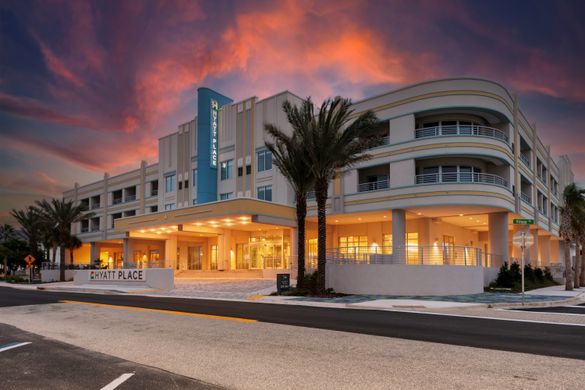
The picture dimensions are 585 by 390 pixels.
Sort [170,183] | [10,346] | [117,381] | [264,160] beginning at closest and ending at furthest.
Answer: [117,381], [10,346], [264,160], [170,183]

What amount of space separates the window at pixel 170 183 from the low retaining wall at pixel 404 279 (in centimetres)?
3179

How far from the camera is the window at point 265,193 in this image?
43.7 meters

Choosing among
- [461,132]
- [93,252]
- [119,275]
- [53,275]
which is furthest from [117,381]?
[93,252]

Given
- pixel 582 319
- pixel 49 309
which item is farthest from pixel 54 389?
pixel 582 319

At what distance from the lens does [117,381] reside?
6.99 m

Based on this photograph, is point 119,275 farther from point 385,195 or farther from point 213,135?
point 385,195

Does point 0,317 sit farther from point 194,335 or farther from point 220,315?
point 194,335

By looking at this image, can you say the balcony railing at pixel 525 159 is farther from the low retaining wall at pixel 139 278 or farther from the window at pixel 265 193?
the low retaining wall at pixel 139 278

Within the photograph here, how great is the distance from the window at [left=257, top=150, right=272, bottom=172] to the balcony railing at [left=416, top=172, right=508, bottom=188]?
47.3 ft

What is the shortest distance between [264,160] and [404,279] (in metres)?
22.1

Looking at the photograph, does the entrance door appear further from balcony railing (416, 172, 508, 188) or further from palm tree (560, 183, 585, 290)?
palm tree (560, 183, 585, 290)

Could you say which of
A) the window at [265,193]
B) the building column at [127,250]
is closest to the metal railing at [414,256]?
the window at [265,193]

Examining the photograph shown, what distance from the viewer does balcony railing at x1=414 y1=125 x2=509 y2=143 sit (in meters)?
33.8

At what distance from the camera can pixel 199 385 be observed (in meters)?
6.75
